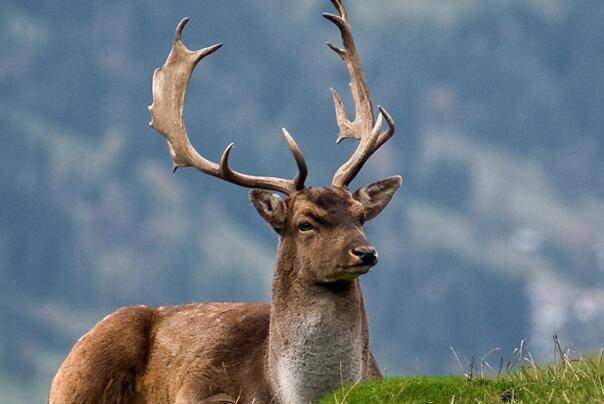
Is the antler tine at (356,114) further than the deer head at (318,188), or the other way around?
the antler tine at (356,114)

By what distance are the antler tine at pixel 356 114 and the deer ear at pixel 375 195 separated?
22cm

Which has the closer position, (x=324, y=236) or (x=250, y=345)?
(x=324, y=236)

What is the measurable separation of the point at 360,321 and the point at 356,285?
1.12ft

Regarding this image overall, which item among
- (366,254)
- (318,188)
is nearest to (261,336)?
(318,188)

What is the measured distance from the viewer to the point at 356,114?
13227 millimetres

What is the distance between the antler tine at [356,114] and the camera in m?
11.9

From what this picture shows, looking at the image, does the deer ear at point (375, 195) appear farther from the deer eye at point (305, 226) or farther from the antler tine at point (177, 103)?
the antler tine at point (177, 103)

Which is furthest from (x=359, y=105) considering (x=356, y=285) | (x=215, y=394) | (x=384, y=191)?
(x=215, y=394)

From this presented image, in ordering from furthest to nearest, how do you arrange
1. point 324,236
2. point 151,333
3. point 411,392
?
point 151,333, point 324,236, point 411,392

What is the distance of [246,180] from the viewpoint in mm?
11664

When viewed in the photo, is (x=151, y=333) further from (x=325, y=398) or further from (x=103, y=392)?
(x=325, y=398)

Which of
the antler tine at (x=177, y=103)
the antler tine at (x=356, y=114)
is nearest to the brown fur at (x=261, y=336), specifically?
the antler tine at (x=356, y=114)

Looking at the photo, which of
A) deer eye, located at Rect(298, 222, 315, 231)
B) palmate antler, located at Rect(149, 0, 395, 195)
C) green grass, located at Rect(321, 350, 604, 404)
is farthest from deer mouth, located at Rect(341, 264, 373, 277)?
palmate antler, located at Rect(149, 0, 395, 195)

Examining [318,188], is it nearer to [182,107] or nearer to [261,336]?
[261,336]
